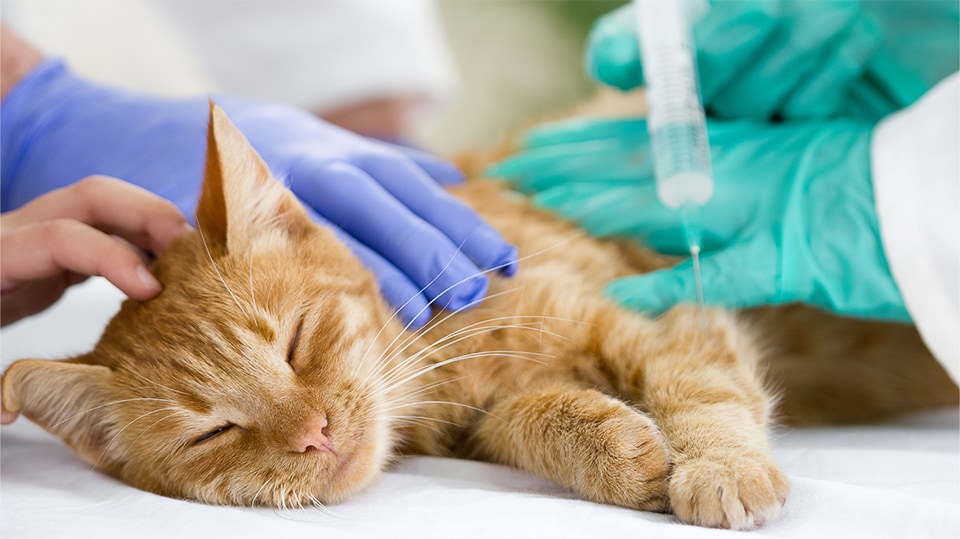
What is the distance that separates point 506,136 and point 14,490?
1309mm

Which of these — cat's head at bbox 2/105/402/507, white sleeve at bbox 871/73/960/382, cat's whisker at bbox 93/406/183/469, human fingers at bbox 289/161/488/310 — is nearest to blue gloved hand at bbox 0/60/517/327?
human fingers at bbox 289/161/488/310

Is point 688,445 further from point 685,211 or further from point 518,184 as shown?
point 518,184

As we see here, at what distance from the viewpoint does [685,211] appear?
1.24m

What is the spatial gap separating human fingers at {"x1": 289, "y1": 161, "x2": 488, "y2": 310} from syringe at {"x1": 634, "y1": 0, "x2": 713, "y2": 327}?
1.15ft

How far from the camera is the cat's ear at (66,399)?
3.35 ft

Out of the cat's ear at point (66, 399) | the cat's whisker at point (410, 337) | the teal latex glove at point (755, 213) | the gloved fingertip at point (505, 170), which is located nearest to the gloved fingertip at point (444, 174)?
the gloved fingertip at point (505, 170)

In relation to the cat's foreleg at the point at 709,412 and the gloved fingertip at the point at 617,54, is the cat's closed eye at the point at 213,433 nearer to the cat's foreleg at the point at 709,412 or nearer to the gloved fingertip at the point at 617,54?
the cat's foreleg at the point at 709,412

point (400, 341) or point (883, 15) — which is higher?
point (883, 15)

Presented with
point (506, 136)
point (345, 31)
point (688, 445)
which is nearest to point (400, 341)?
point (688, 445)

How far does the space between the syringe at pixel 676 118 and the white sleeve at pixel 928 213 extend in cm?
29

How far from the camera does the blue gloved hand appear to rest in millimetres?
1219

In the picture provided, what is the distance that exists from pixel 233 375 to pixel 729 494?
68cm

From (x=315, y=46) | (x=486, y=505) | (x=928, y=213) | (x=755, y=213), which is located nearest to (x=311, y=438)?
(x=486, y=505)

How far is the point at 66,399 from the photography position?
110 centimetres
